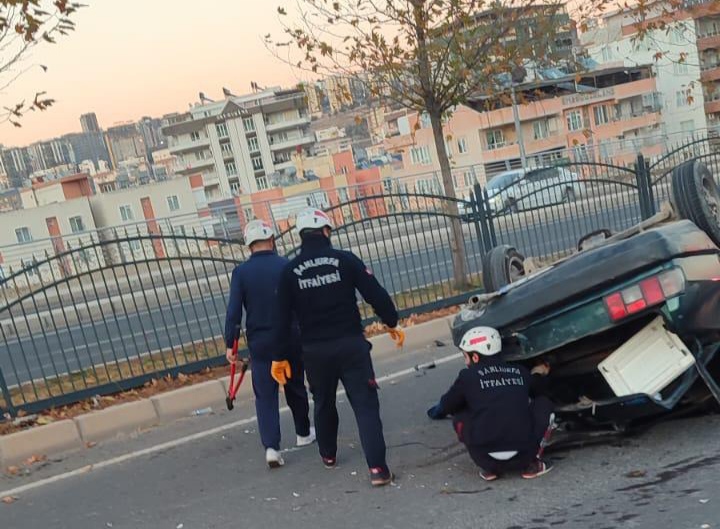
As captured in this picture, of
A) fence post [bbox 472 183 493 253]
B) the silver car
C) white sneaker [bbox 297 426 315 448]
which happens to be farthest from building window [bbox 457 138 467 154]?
white sneaker [bbox 297 426 315 448]

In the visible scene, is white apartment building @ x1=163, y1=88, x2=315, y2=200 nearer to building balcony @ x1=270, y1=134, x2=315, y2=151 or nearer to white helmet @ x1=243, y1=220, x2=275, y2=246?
building balcony @ x1=270, y1=134, x2=315, y2=151

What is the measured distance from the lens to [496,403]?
14.6ft

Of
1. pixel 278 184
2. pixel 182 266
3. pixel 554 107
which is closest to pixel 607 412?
pixel 182 266

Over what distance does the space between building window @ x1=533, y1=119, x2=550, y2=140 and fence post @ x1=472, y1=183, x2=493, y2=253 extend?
58583 mm

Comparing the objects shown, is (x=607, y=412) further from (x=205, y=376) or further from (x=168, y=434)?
(x=205, y=376)

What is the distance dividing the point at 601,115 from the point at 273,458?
6767cm

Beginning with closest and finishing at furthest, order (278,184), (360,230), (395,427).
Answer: (395,427), (360,230), (278,184)

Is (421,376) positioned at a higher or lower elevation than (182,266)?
lower

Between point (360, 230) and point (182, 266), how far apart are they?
7.88 feet

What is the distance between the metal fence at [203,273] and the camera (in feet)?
26.9

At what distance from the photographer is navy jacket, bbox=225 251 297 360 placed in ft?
18.2

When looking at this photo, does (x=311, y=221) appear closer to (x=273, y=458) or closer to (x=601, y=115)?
(x=273, y=458)

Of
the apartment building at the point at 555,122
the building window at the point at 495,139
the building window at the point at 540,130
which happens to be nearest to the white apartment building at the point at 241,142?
the apartment building at the point at 555,122

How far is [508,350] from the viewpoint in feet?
15.6
